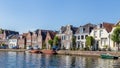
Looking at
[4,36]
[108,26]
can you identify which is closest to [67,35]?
[108,26]

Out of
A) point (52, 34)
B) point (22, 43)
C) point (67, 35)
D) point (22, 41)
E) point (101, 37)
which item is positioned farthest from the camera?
point (22, 43)

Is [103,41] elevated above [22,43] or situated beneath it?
situated beneath

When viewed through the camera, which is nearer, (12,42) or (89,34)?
(89,34)

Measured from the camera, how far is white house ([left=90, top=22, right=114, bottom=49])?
323ft

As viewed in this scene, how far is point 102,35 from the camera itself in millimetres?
100562

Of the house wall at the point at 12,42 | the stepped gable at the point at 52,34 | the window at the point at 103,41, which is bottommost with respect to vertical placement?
the window at the point at 103,41

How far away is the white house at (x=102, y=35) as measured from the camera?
98.4 m

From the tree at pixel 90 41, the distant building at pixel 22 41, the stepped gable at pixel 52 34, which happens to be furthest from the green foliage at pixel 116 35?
the distant building at pixel 22 41

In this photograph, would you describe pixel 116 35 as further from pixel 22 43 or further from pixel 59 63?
pixel 22 43

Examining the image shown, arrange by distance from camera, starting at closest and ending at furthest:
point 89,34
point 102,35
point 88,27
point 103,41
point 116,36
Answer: point 116,36
point 103,41
point 102,35
point 89,34
point 88,27

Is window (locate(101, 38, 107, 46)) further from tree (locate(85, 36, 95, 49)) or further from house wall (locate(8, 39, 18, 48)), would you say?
house wall (locate(8, 39, 18, 48))

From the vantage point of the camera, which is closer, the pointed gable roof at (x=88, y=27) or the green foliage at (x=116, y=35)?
the green foliage at (x=116, y=35)

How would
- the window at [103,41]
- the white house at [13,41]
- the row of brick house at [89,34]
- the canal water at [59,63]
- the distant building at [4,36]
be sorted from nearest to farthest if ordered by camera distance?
the canal water at [59,63]
the row of brick house at [89,34]
the window at [103,41]
the white house at [13,41]
the distant building at [4,36]

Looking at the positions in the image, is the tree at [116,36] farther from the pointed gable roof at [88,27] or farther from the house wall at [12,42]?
the house wall at [12,42]
